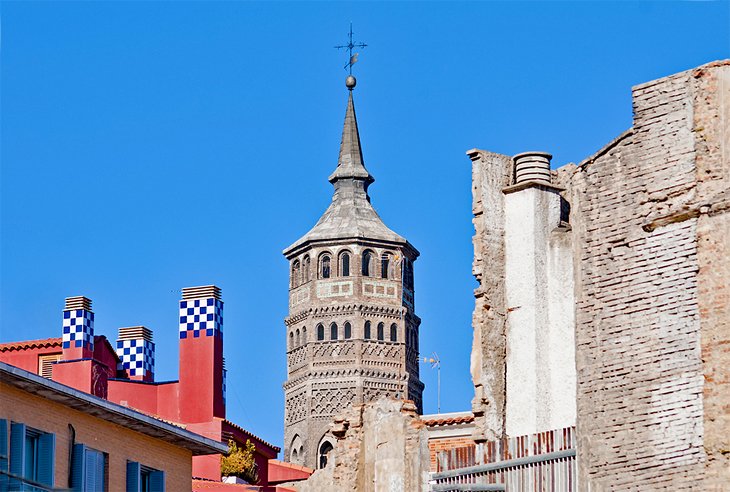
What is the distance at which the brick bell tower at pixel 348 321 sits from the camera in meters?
93.4

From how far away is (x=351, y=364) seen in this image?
9412 centimetres

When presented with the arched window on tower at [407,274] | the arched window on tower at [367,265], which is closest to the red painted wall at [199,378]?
the arched window on tower at [367,265]

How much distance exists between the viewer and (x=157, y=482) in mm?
26531

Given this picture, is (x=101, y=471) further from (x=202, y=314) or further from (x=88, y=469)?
(x=202, y=314)

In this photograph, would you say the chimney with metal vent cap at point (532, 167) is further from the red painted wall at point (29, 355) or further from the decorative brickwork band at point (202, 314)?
the red painted wall at point (29, 355)

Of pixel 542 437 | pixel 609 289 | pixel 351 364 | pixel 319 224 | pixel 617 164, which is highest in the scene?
pixel 319 224

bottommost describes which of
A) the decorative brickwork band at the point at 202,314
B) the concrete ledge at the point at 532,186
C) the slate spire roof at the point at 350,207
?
the concrete ledge at the point at 532,186

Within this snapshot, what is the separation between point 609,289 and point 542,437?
181 centimetres

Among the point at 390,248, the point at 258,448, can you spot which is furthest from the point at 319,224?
the point at 258,448

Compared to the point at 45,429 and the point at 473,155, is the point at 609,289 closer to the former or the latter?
the point at 473,155

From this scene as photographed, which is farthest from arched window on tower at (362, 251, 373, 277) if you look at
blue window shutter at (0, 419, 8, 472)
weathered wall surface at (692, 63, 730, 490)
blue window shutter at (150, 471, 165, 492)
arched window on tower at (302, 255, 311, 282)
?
weathered wall surface at (692, 63, 730, 490)

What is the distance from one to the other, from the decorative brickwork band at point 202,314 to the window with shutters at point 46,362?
2386mm

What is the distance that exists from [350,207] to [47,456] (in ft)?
236

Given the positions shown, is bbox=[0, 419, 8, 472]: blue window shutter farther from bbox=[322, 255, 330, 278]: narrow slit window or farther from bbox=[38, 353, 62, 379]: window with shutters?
bbox=[322, 255, 330, 278]: narrow slit window
